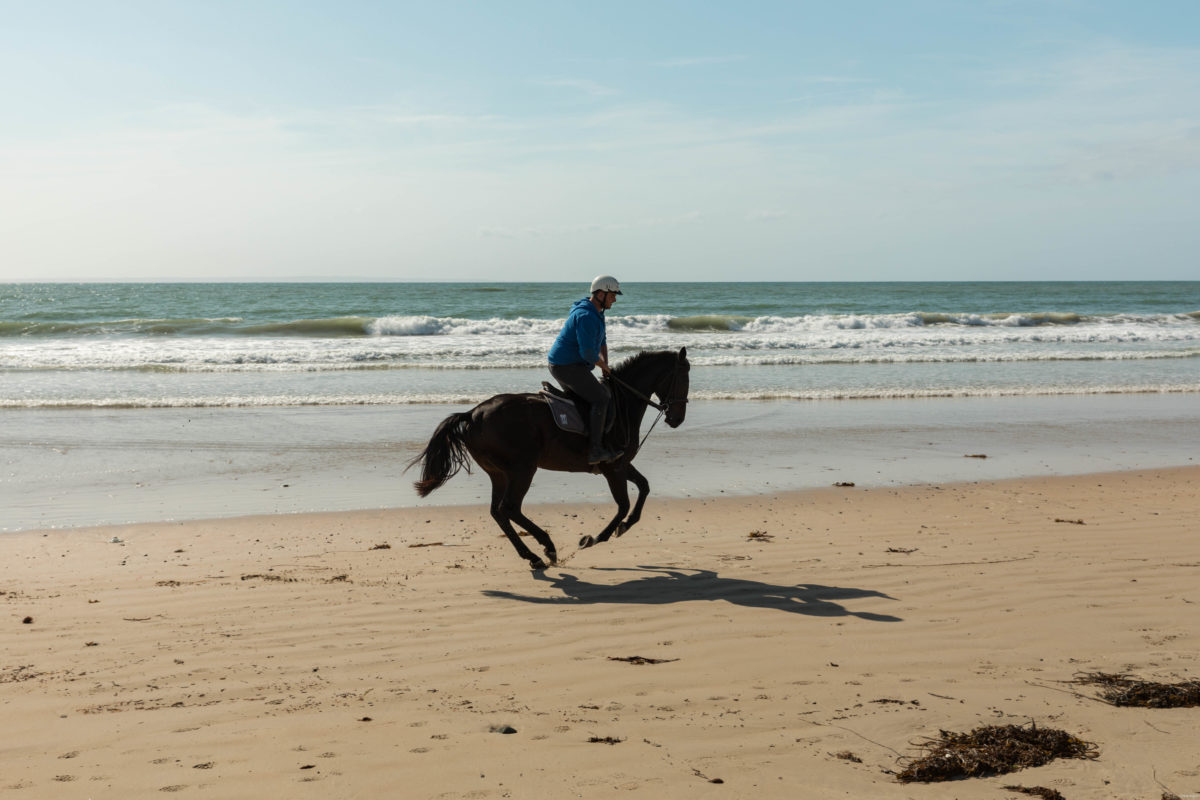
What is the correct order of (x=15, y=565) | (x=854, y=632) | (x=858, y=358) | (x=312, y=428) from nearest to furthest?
(x=854, y=632) → (x=15, y=565) → (x=312, y=428) → (x=858, y=358)

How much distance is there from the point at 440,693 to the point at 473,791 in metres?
1.15

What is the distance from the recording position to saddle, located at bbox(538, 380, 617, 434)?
762cm

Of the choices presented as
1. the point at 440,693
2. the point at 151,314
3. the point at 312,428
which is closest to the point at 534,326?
the point at 151,314

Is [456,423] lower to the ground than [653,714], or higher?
higher

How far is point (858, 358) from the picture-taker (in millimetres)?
26250

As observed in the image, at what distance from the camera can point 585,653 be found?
5.34 meters

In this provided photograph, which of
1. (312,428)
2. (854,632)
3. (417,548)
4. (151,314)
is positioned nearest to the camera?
(854,632)

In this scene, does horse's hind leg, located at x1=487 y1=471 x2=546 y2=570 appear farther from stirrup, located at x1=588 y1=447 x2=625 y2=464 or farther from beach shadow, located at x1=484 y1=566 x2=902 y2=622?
stirrup, located at x1=588 y1=447 x2=625 y2=464

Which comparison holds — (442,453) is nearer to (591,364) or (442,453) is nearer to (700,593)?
(591,364)

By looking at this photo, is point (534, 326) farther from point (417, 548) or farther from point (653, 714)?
point (653, 714)

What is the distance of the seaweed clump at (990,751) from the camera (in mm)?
3725

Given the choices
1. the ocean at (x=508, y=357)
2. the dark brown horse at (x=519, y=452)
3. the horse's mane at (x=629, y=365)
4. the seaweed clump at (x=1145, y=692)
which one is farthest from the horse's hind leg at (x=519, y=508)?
the ocean at (x=508, y=357)

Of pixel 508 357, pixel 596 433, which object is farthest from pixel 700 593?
pixel 508 357

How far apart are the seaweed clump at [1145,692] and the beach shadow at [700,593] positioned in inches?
58.6
